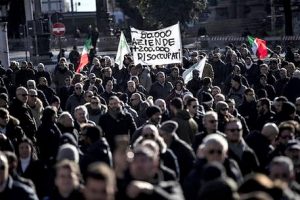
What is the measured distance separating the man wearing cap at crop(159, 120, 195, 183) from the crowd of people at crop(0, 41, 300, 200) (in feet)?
0.04

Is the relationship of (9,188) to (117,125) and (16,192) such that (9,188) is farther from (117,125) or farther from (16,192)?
(117,125)

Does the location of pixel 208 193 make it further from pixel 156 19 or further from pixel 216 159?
pixel 156 19

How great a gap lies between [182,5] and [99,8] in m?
10.1

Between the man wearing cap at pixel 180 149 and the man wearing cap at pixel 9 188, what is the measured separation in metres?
2.40

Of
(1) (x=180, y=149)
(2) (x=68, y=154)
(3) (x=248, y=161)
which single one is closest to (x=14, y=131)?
(1) (x=180, y=149)

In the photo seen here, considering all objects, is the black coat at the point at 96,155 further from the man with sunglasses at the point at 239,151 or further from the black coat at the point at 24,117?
the black coat at the point at 24,117

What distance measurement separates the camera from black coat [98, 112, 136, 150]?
1398 centimetres

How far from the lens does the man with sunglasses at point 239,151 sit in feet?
34.0

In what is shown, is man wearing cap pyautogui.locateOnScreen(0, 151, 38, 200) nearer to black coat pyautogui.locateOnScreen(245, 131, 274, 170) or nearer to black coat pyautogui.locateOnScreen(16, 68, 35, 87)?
black coat pyautogui.locateOnScreen(245, 131, 274, 170)

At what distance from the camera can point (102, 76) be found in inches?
883

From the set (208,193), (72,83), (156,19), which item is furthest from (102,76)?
(156,19)

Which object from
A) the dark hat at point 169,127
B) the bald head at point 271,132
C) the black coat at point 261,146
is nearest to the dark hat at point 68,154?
the dark hat at point 169,127

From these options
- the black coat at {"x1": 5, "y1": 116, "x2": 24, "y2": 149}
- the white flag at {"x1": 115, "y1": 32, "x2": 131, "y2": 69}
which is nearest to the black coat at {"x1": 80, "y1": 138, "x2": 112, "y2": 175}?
the black coat at {"x1": 5, "y1": 116, "x2": 24, "y2": 149}

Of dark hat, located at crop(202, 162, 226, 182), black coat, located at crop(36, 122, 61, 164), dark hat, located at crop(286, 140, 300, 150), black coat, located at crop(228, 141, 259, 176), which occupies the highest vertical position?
dark hat, located at crop(202, 162, 226, 182)
